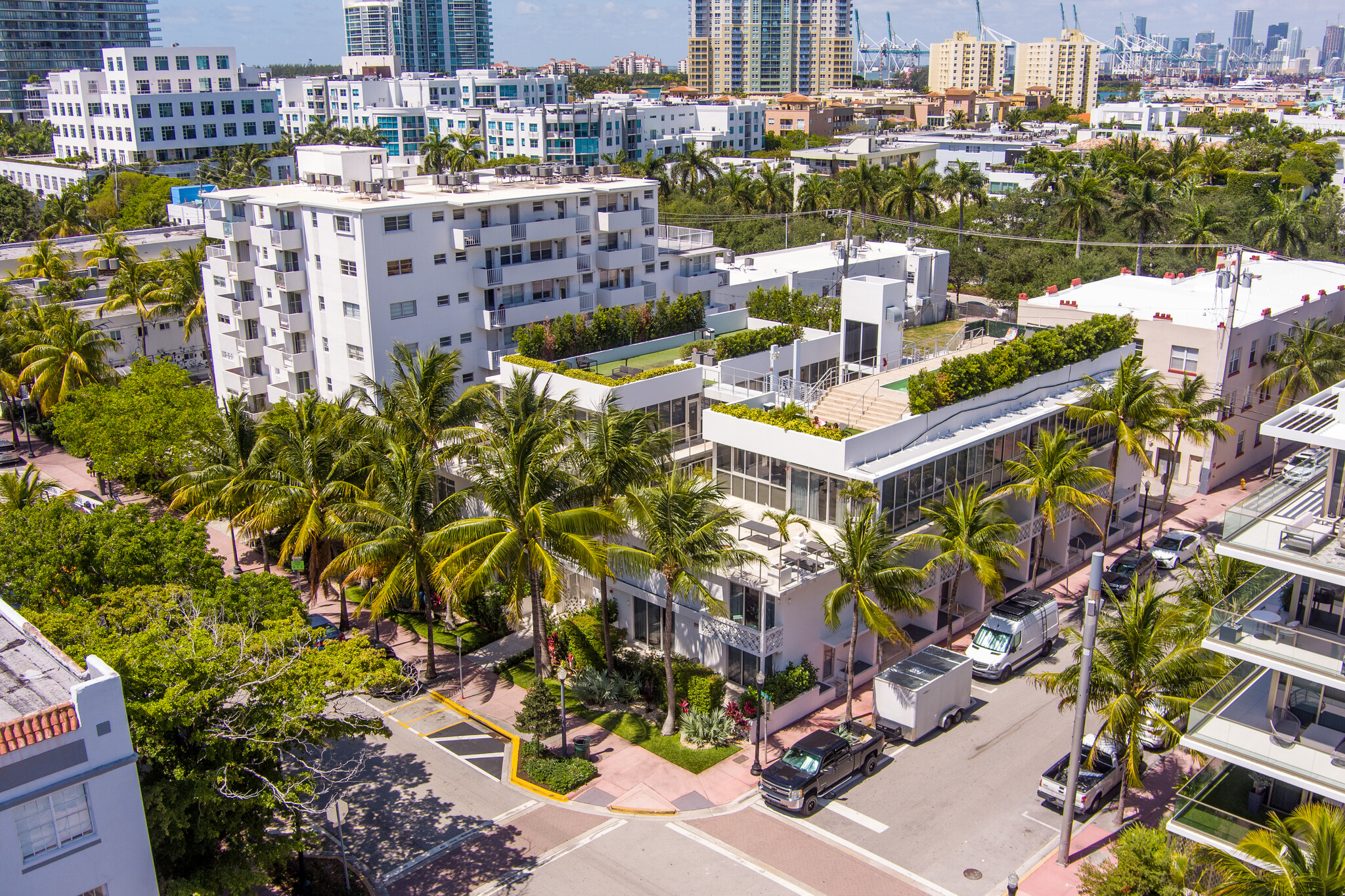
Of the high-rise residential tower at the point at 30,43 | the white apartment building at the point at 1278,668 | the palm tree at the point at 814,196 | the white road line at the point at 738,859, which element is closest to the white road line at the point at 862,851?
the white road line at the point at 738,859

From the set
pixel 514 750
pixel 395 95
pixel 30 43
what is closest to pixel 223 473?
pixel 514 750

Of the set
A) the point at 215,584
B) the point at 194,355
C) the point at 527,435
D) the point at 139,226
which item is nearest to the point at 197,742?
the point at 215,584

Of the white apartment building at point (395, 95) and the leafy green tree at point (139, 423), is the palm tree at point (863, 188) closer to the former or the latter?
the leafy green tree at point (139, 423)

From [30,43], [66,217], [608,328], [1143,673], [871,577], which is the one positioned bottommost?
[1143,673]

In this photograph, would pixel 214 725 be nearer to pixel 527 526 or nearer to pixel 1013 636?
pixel 527 526

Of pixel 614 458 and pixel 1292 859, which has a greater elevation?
pixel 614 458

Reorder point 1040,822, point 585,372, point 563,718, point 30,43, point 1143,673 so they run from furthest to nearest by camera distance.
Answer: point 30,43 → point 585,372 → point 563,718 → point 1040,822 → point 1143,673

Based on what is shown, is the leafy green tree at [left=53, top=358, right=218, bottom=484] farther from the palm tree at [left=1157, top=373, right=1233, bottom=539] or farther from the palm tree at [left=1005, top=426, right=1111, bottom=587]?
the palm tree at [left=1157, top=373, right=1233, bottom=539]

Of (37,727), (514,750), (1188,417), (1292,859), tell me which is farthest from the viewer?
(1188,417)
